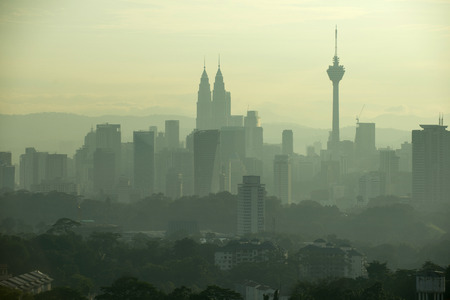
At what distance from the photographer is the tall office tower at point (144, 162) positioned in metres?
64.9

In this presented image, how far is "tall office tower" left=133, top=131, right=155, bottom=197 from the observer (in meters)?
64.9

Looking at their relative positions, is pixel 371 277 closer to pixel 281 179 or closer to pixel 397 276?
pixel 397 276

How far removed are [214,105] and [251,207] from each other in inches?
1297

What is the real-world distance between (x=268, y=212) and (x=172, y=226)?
4.61 metres

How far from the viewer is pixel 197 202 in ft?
162

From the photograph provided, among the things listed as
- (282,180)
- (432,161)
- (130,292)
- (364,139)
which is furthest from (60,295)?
(364,139)

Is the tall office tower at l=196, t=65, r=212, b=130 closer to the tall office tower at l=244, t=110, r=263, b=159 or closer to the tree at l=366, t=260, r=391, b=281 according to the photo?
the tall office tower at l=244, t=110, r=263, b=159

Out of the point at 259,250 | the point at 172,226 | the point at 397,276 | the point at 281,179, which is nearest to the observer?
the point at 397,276

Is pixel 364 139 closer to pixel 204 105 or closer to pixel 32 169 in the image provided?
pixel 204 105

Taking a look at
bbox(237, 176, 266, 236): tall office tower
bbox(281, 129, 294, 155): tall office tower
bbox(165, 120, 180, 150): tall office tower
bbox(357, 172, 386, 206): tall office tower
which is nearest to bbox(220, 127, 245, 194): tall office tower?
bbox(165, 120, 180, 150): tall office tower

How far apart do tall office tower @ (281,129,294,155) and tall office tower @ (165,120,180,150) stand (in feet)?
25.4

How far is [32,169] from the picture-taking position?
64688 millimetres

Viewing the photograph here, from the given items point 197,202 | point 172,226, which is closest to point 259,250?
point 172,226

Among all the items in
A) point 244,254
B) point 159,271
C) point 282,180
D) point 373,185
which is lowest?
point 159,271
